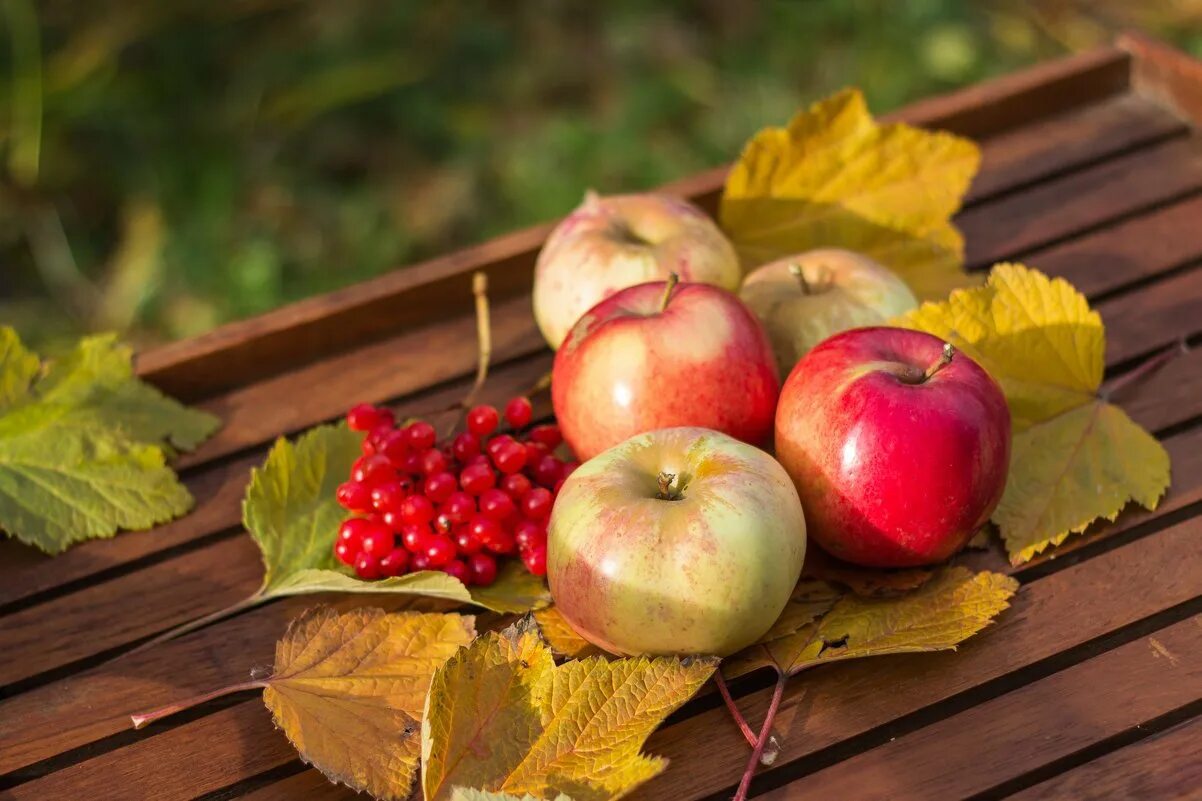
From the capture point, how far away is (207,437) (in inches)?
49.3

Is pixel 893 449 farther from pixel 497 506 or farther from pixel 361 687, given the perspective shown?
pixel 361 687

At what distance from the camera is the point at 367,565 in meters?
1.06

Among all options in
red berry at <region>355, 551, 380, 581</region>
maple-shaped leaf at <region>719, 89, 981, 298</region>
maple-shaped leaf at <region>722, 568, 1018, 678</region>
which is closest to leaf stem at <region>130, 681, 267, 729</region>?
red berry at <region>355, 551, 380, 581</region>

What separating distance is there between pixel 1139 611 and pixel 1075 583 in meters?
0.05

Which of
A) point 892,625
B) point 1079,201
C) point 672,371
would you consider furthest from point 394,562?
point 1079,201

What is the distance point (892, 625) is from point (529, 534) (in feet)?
0.93

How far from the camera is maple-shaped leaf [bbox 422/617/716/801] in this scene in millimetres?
874

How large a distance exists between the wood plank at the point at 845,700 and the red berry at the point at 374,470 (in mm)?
198

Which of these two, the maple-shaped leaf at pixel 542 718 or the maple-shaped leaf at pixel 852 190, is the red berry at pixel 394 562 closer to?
the maple-shaped leaf at pixel 542 718

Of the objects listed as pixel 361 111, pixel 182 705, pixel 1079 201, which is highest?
pixel 1079 201

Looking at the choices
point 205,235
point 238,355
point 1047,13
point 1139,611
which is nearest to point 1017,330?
point 1139,611

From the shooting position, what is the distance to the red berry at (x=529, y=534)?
3.47 ft

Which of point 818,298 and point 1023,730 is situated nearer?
point 1023,730

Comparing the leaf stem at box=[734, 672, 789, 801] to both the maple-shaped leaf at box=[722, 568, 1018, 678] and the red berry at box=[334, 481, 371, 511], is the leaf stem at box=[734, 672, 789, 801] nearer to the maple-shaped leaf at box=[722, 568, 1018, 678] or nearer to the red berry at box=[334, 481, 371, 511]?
the maple-shaped leaf at box=[722, 568, 1018, 678]
